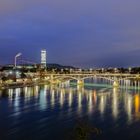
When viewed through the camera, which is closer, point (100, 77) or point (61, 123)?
point (61, 123)

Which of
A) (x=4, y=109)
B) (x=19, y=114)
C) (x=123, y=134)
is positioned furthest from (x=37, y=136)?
(x=4, y=109)

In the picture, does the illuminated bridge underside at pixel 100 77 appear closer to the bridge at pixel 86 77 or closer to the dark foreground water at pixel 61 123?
the bridge at pixel 86 77

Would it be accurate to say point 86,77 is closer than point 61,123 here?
No

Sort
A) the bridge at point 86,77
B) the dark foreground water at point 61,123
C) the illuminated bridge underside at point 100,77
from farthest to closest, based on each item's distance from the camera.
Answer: the bridge at point 86,77
the illuminated bridge underside at point 100,77
the dark foreground water at point 61,123

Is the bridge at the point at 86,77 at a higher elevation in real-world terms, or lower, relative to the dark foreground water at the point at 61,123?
higher

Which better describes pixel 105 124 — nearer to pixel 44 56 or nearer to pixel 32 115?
pixel 32 115

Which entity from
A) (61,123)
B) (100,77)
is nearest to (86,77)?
(100,77)

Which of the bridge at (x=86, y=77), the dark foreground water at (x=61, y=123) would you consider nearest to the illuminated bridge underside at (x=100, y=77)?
the bridge at (x=86, y=77)

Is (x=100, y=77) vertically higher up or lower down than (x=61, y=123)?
higher up

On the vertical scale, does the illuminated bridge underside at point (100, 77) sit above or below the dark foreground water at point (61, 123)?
above

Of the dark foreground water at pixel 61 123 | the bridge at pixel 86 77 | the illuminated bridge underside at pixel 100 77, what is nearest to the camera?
the dark foreground water at pixel 61 123

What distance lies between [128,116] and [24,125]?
845 centimetres

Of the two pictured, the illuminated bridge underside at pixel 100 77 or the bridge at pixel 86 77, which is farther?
the bridge at pixel 86 77

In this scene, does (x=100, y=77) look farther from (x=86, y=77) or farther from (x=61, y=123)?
(x=61, y=123)
